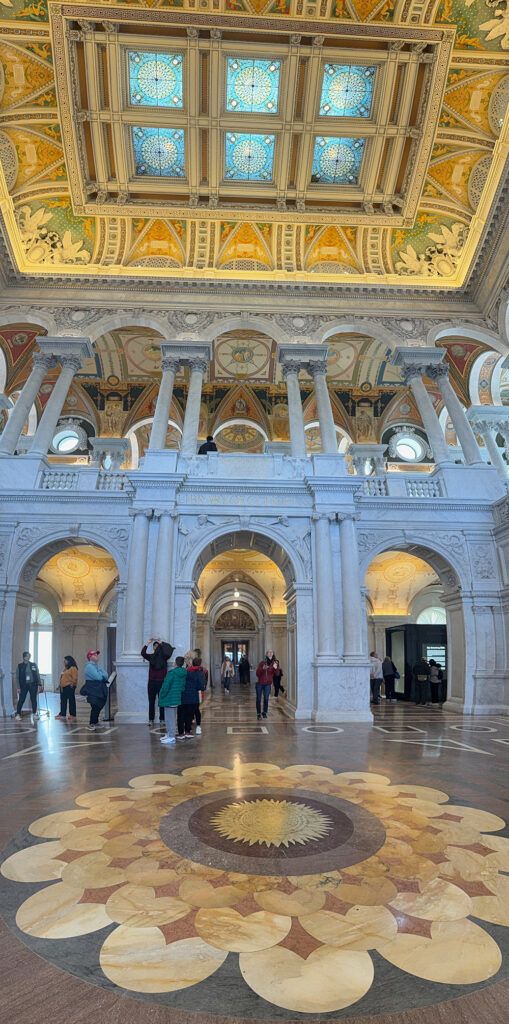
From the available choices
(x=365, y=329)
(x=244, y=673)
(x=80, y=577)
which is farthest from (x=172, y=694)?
(x=244, y=673)

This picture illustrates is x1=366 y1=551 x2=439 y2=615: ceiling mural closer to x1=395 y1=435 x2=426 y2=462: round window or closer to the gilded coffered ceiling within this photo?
x1=395 y1=435 x2=426 y2=462: round window

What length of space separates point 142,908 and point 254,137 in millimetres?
20127

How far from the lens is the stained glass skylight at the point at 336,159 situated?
17484 millimetres

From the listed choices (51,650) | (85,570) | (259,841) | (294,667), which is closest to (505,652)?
(294,667)

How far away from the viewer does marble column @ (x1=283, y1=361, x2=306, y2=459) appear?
1561 centimetres

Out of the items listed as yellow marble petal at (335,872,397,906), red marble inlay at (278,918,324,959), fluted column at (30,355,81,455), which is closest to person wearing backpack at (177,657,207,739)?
yellow marble petal at (335,872,397,906)

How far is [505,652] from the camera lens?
14.0 meters

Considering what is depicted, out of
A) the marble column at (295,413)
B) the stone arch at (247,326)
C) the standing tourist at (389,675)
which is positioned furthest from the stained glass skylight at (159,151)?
the standing tourist at (389,675)

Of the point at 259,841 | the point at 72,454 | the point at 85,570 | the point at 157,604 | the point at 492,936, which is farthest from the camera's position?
the point at 72,454

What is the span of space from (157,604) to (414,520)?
7313mm

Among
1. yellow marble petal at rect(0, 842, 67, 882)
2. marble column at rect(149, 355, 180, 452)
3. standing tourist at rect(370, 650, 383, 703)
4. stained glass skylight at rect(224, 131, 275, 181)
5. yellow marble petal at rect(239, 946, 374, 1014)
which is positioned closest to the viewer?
yellow marble petal at rect(239, 946, 374, 1014)

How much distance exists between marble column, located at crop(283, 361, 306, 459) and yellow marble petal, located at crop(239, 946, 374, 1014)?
13.3 m

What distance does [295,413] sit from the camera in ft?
54.2

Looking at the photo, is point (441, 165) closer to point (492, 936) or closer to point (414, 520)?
point (414, 520)
